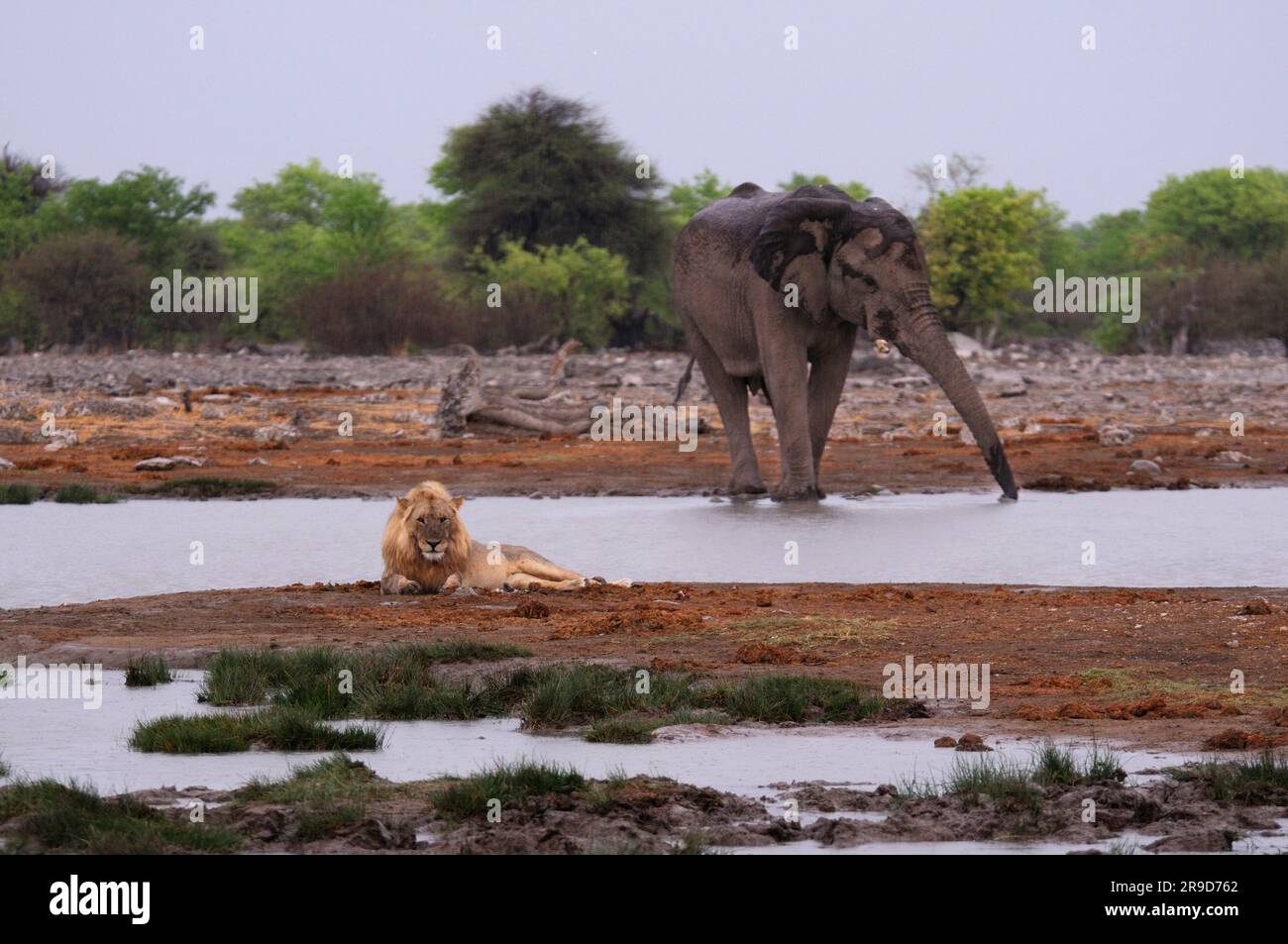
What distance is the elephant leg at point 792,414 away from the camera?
65.5ft

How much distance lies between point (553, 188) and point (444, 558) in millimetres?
→ 54460

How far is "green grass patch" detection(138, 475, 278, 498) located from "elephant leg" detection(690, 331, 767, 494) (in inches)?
201

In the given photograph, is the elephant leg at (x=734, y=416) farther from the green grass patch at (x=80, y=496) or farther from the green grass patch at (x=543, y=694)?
the green grass patch at (x=543, y=694)

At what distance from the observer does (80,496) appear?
21359mm

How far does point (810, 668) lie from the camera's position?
33.8 ft

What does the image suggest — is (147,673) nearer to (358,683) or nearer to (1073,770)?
(358,683)

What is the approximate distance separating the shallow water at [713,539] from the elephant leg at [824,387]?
2.42 ft

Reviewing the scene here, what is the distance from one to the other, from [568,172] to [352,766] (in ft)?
198

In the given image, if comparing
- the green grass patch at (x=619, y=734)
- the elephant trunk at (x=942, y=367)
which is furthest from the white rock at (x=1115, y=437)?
the green grass patch at (x=619, y=734)

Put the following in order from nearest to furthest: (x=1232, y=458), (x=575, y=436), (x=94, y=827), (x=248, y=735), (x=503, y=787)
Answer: (x=94, y=827)
(x=503, y=787)
(x=248, y=735)
(x=1232, y=458)
(x=575, y=436)

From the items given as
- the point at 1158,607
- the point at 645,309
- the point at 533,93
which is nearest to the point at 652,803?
the point at 1158,607

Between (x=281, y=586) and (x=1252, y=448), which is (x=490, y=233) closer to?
(x=1252, y=448)

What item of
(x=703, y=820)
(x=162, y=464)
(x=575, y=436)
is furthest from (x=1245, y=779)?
(x=575, y=436)
